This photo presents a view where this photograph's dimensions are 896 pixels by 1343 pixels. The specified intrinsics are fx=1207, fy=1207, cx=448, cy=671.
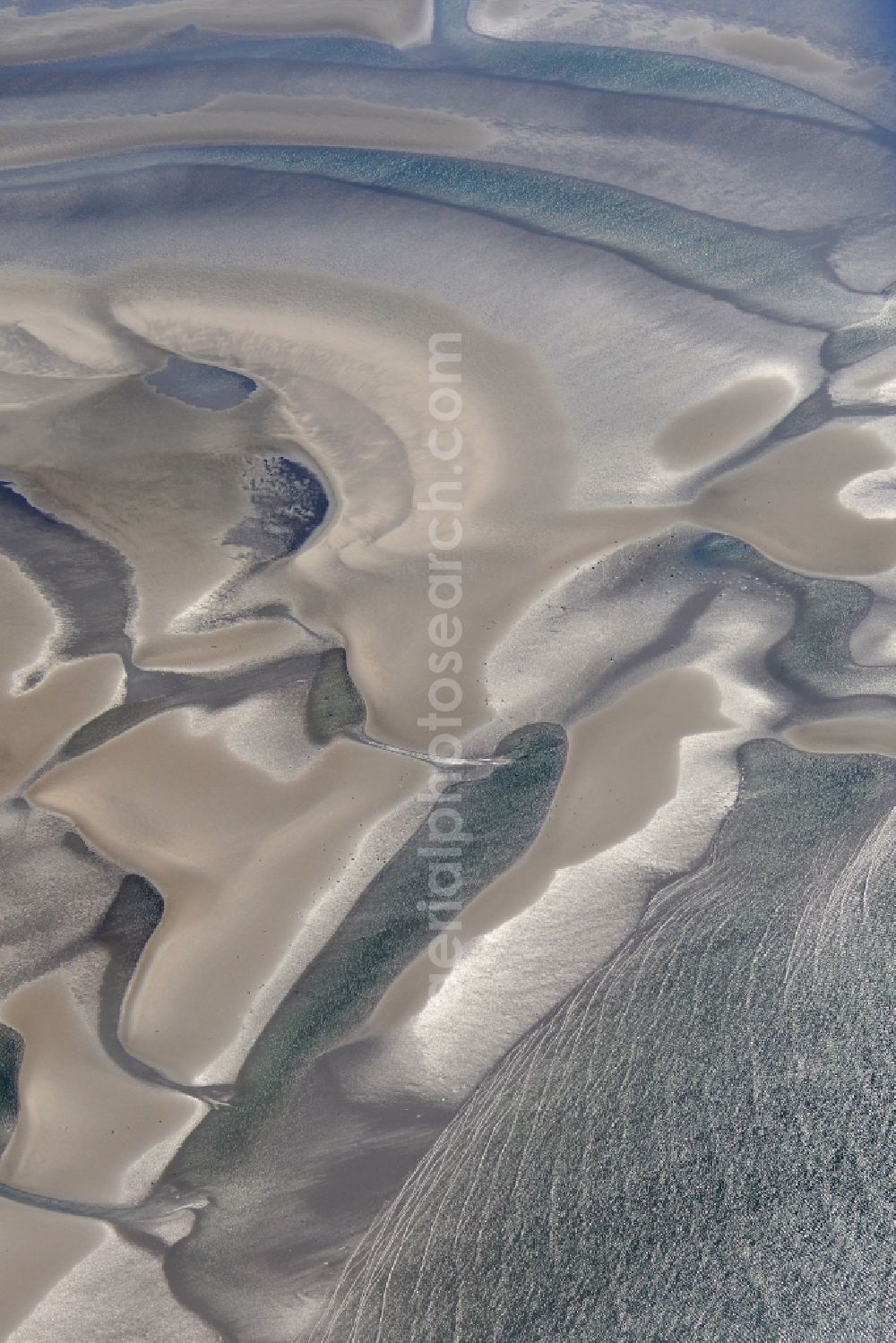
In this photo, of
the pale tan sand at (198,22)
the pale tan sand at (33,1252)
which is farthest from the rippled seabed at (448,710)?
the pale tan sand at (198,22)

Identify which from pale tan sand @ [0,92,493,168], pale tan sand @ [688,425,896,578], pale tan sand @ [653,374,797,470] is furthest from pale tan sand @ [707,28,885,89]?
pale tan sand @ [688,425,896,578]

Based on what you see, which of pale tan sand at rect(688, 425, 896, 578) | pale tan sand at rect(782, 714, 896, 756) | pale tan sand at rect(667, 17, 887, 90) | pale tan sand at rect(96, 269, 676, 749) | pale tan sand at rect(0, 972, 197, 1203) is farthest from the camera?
pale tan sand at rect(667, 17, 887, 90)

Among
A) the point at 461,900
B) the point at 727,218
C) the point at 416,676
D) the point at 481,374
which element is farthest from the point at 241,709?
the point at 727,218

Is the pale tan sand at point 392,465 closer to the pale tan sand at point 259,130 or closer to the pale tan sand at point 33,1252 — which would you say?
the pale tan sand at point 259,130

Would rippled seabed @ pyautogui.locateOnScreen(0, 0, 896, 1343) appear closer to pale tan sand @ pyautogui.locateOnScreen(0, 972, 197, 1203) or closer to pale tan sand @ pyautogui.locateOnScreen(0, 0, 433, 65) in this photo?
pale tan sand @ pyautogui.locateOnScreen(0, 972, 197, 1203)

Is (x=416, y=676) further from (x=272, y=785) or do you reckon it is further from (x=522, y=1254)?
(x=522, y=1254)

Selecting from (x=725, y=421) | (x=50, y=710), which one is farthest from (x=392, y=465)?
(x=50, y=710)
